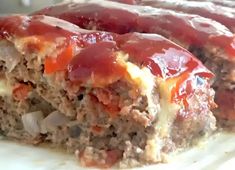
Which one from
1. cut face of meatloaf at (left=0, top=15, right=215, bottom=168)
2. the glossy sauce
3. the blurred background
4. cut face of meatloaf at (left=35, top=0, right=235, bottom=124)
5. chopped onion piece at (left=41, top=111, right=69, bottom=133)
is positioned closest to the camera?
cut face of meatloaf at (left=0, top=15, right=215, bottom=168)

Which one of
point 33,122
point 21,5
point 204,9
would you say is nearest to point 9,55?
point 33,122

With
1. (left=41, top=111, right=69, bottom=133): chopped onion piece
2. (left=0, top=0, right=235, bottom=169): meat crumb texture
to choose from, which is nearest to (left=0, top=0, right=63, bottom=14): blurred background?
(left=0, top=0, right=235, bottom=169): meat crumb texture

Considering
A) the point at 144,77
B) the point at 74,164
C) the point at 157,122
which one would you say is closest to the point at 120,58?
the point at 144,77

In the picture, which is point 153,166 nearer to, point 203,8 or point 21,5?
point 203,8

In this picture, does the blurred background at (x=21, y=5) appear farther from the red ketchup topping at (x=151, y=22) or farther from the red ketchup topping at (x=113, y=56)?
the red ketchup topping at (x=113, y=56)

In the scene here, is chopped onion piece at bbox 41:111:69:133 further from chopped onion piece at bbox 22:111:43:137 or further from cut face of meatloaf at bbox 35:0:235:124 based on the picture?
cut face of meatloaf at bbox 35:0:235:124

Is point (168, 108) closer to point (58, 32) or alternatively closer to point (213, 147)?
point (213, 147)
